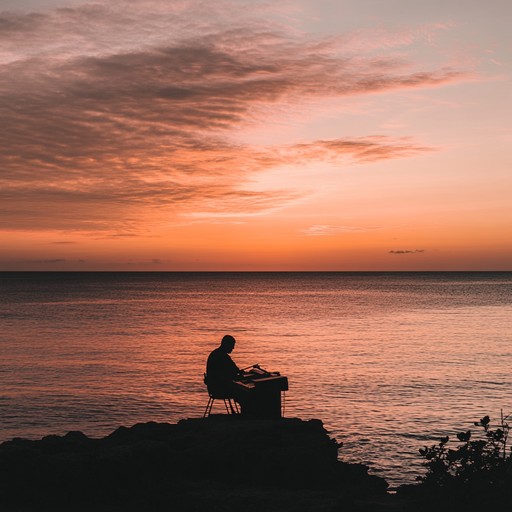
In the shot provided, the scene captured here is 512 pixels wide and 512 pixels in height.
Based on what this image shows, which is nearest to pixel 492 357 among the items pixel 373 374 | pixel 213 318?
pixel 373 374

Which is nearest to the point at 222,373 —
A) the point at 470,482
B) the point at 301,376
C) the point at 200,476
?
the point at 200,476

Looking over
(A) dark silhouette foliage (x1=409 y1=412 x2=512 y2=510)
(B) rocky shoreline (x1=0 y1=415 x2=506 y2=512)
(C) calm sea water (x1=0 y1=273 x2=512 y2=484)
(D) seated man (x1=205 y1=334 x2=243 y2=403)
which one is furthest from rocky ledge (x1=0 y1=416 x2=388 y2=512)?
(C) calm sea water (x1=0 y1=273 x2=512 y2=484)

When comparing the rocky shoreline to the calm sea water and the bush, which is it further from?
the calm sea water

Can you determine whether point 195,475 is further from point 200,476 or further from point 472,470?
point 472,470

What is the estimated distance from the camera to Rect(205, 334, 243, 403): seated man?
15.1 metres

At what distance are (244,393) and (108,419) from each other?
12.3 m

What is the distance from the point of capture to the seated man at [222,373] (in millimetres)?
15141

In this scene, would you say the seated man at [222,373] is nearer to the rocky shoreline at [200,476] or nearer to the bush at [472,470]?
the rocky shoreline at [200,476]

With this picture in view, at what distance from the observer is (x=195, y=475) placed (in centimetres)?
1199

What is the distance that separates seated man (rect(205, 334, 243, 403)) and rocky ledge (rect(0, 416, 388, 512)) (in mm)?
1808

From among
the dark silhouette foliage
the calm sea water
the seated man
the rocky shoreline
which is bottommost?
the calm sea water

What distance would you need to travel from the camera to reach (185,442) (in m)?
12.9

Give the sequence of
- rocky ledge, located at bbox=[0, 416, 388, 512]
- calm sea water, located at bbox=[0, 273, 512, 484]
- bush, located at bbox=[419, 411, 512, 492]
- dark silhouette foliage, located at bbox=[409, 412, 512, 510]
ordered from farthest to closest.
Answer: calm sea water, located at bbox=[0, 273, 512, 484]
rocky ledge, located at bbox=[0, 416, 388, 512]
bush, located at bbox=[419, 411, 512, 492]
dark silhouette foliage, located at bbox=[409, 412, 512, 510]

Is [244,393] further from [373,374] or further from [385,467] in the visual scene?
[373,374]
